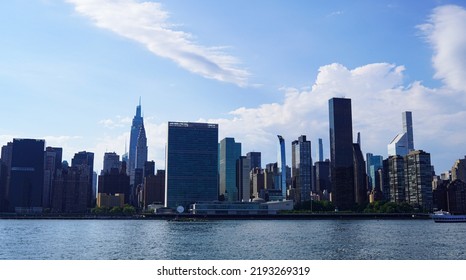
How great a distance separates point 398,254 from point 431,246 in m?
16.2

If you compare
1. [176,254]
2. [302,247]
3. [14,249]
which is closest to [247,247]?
[302,247]

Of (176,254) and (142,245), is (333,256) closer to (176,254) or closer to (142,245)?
(176,254)
